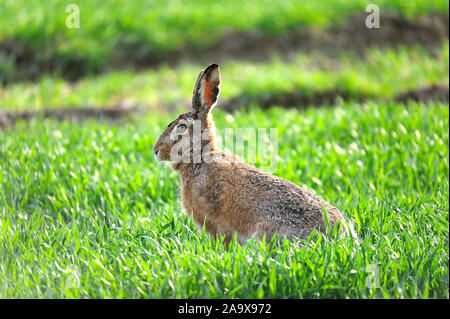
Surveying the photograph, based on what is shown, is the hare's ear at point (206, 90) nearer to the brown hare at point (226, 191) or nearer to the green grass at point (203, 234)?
the brown hare at point (226, 191)

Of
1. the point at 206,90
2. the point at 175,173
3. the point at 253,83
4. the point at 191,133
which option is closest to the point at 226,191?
the point at 191,133

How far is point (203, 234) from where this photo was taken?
147 inches

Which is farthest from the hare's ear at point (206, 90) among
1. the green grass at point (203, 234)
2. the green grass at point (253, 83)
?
the green grass at point (253, 83)

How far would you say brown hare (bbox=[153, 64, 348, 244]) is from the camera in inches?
137

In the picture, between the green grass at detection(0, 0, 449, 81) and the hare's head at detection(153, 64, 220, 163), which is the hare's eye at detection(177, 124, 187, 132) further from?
the green grass at detection(0, 0, 449, 81)

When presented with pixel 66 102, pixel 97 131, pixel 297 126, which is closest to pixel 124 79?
pixel 66 102

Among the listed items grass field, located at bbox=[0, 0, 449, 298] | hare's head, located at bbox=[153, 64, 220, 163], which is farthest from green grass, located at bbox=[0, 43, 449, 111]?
hare's head, located at bbox=[153, 64, 220, 163]

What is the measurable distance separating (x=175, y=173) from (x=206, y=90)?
5.80 feet

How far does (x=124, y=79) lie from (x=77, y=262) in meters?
6.09

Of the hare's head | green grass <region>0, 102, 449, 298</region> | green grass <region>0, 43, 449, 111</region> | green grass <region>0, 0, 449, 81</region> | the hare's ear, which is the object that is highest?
green grass <region>0, 0, 449, 81</region>

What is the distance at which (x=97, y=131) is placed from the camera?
257 inches

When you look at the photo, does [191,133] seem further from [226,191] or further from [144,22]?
[144,22]

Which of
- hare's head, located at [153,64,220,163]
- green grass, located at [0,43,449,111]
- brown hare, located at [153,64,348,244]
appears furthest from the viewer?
green grass, located at [0,43,449,111]
